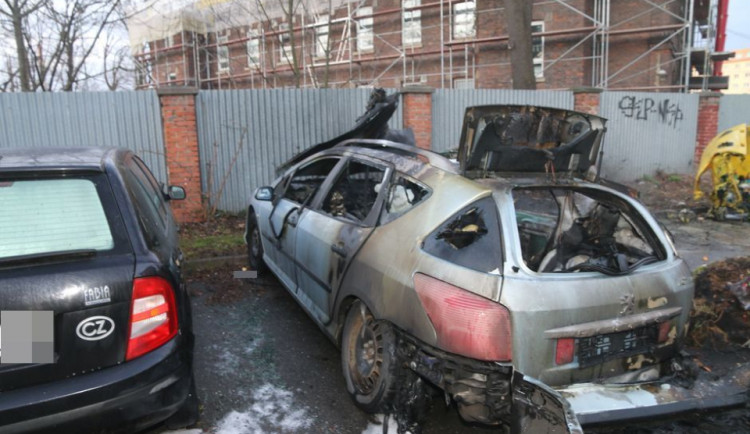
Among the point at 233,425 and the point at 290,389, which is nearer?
the point at 233,425

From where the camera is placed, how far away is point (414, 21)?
19.7m

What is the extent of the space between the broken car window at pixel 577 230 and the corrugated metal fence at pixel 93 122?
6.56 metres

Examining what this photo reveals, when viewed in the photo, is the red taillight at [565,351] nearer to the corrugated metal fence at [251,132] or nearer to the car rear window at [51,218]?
the car rear window at [51,218]

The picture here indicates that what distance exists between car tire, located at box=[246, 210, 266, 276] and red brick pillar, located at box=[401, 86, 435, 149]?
4.44 metres

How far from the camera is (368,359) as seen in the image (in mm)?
3049

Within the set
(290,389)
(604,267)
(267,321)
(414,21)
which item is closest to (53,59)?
(414,21)

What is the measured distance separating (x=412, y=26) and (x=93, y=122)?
47.7ft

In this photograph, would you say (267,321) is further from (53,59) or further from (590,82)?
(53,59)

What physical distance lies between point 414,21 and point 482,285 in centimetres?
1913

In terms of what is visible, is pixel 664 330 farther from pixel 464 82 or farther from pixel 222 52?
pixel 222 52

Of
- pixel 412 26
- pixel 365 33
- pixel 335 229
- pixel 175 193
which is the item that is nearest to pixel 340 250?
pixel 335 229

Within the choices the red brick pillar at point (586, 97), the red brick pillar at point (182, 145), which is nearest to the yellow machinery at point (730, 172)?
the red brick pillar at point (586, 97)

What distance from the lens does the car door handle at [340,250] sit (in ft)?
10.7

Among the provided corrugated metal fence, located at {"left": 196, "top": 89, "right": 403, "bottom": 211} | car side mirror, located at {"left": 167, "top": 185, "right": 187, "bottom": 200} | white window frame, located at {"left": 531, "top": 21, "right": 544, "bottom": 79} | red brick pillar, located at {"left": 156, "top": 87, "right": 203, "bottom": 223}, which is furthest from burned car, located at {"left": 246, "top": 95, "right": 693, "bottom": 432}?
white window frame, located at {"left": 531, "top": 21, "right": 544, "bottom": 79}
